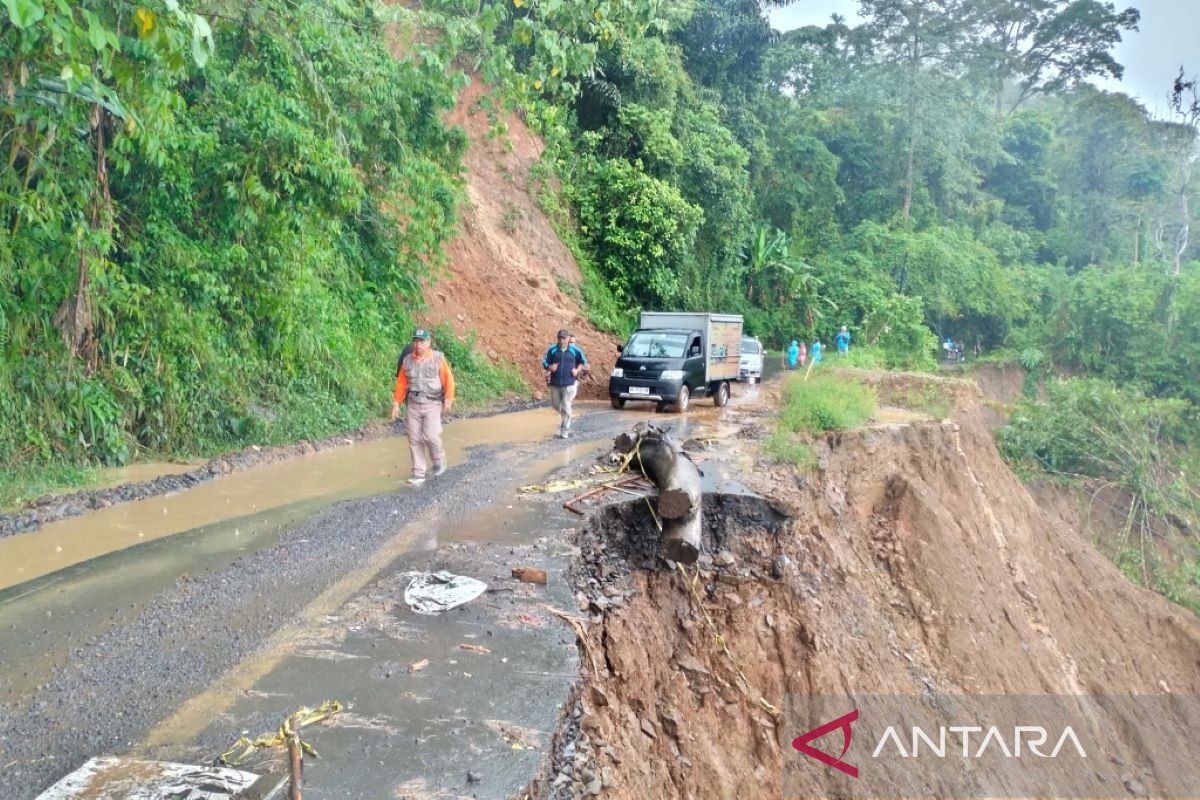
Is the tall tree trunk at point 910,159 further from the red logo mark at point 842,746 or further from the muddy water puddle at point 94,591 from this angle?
the muddy water puddle at point 94,591

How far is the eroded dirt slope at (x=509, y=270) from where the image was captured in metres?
19.9

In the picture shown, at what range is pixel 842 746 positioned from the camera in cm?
864

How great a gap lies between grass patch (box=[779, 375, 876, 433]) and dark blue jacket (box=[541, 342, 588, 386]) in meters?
3.65

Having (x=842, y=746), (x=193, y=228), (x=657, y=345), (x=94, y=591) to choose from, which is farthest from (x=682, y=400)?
(x=94, y=591)

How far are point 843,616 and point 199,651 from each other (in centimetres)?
722

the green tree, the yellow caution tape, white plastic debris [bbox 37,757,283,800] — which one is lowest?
the yellow caution tape

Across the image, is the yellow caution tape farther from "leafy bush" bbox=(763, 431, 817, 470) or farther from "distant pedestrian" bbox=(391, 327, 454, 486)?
"leafy bush" bbox=(763, 431, 817, 470)

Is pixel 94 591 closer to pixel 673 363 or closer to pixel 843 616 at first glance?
pixel 843 616

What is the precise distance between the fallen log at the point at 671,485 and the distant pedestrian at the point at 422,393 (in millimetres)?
2246

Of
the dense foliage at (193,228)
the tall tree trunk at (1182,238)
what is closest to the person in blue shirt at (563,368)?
the dense foliage at (193,228)

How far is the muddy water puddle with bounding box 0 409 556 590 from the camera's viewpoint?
678 cm

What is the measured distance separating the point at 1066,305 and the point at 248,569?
35.9 m

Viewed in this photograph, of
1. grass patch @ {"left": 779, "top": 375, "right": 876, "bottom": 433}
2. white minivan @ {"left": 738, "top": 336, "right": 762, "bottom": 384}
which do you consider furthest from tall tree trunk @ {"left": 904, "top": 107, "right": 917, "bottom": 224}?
grass patch @ {"left": 779, "top": 375, "right": 876, "bottom": 433}

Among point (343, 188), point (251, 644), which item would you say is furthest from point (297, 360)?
point (251, 644)
